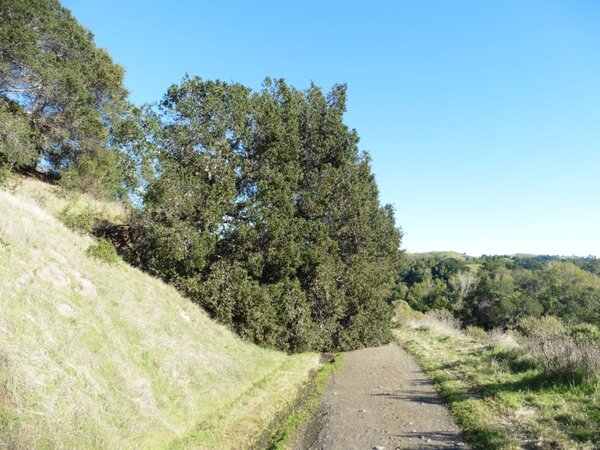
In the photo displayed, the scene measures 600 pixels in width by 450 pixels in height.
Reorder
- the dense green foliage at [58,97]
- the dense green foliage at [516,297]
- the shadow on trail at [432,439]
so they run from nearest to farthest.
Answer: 1. the shadow on trail at [432,439]
2. the dense green foliage at [58,97]
3. the dense green foliage at [516,297]

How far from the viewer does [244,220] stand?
17672mm

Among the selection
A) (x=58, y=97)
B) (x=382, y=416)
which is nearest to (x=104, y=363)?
(x=382, y=416)

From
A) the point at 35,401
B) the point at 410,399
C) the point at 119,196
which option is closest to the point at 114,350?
the point at 35,401

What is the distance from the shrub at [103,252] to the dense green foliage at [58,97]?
498 cm

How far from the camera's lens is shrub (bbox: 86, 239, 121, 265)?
532 inches

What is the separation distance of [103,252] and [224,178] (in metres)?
5.82

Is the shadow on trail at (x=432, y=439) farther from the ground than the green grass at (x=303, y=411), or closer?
farther from the ground

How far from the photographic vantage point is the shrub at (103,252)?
13511 millimetres

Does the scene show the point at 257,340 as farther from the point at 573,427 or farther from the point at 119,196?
the point at 119,196

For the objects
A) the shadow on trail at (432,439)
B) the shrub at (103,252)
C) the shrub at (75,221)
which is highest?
the shrub at (75,221)

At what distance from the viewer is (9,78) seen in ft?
63.4

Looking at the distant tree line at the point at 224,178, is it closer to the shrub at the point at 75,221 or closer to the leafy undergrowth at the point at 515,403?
the shrub at the point at 75,221

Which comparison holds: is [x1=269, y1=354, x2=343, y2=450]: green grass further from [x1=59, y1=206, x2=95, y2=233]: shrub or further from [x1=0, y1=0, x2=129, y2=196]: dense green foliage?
[x1=0, y1=0, x2=129, y2=196]: dense green foliage

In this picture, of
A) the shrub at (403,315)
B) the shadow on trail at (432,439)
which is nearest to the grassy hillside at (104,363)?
the shadow on trail at (432,439)
